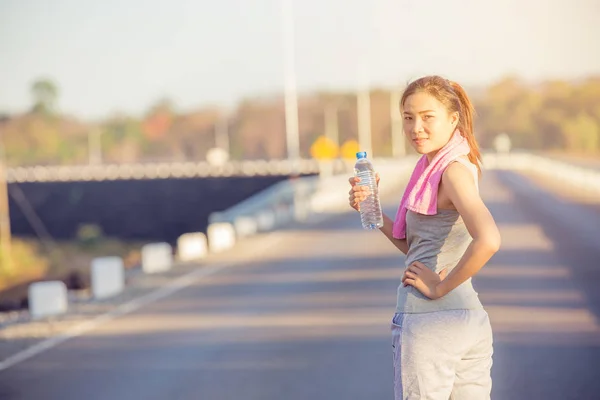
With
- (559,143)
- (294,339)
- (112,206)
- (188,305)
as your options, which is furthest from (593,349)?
(559,143)

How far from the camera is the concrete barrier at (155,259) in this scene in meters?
22.2

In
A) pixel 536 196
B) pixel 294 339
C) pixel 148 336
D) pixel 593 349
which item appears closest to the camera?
pixel 593 349

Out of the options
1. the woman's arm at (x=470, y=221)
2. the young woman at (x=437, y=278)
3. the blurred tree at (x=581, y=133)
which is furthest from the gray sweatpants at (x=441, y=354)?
the blurred tree at (x=581, y=133)

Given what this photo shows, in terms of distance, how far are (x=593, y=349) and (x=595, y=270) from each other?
7.78 metres

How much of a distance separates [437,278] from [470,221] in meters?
0.27

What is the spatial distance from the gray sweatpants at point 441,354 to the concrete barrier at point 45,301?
1165 centimetres

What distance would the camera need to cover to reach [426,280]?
4.59 meters

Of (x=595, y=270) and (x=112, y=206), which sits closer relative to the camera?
(x=595, y=270)

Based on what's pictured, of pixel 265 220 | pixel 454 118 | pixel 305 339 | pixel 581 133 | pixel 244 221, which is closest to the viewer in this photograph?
pixel 454 118

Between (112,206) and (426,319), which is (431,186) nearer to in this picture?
(426,319)

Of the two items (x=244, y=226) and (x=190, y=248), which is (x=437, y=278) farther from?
(x=244, y=226)

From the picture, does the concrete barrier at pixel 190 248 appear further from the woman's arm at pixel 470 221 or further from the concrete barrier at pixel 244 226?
the woman's arm at pixel 470 221

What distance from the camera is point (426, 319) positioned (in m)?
4.63

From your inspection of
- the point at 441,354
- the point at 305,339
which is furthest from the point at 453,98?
the point at 305,339
